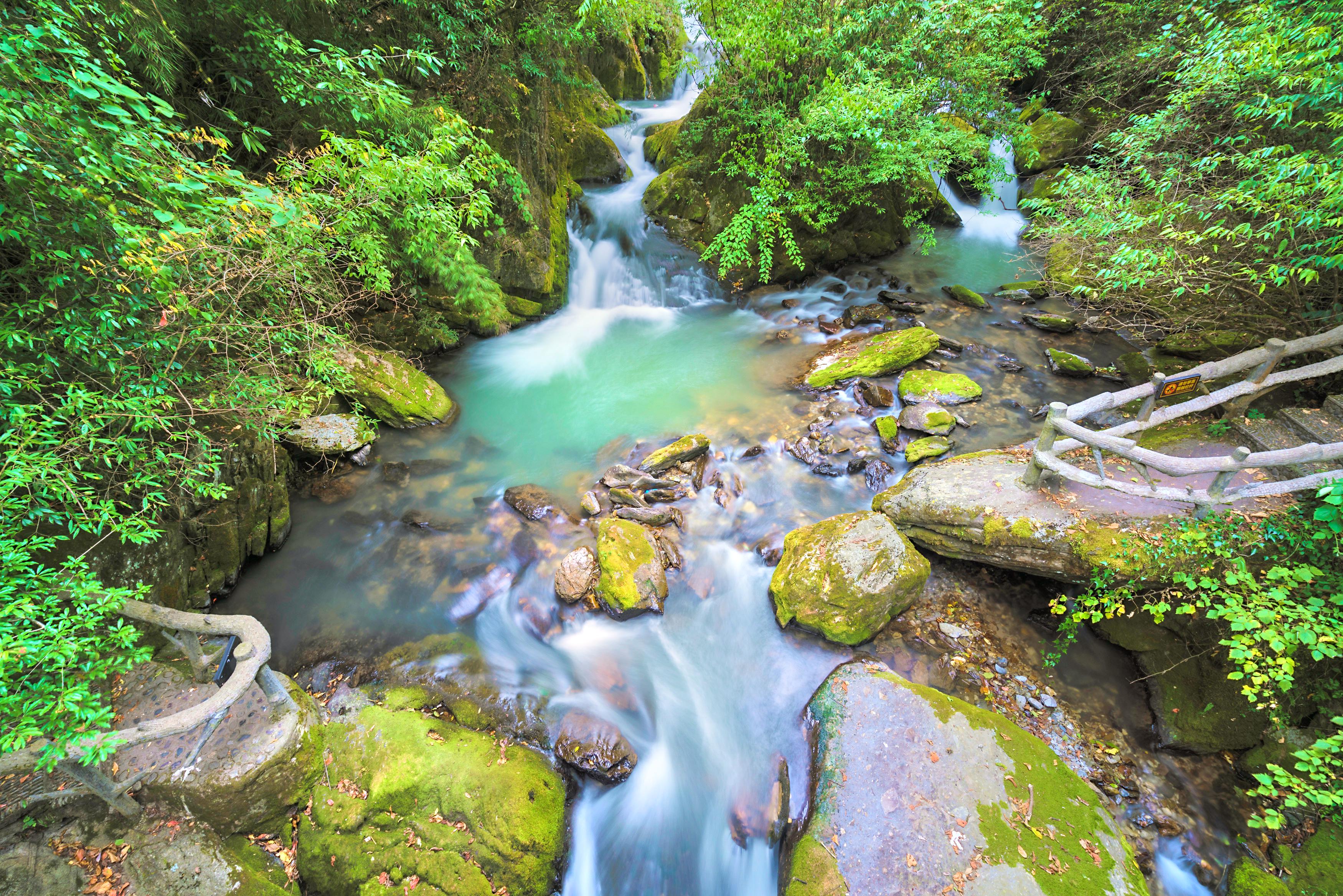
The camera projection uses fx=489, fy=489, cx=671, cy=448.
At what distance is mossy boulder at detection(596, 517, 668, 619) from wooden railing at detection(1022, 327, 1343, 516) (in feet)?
13.6

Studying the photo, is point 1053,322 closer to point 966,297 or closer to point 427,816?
point 966,297

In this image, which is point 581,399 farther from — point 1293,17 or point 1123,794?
point 1293,17

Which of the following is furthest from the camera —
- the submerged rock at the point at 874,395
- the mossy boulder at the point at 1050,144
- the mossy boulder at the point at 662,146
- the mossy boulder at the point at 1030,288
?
the mossy boulder at the point at 1050,144

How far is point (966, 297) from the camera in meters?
11.3

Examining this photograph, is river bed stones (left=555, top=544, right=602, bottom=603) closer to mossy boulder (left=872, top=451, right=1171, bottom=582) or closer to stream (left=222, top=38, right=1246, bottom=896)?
stream (left=222, top=38, right=1246, bottom=896)

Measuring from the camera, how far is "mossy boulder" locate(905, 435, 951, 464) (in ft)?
23.4

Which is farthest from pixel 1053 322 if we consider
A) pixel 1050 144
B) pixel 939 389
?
pixel 1050 144

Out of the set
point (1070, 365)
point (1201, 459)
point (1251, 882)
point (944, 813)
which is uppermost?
point (1201, 459)

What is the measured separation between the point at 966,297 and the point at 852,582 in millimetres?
9317

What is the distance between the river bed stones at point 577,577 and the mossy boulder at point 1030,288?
11781 mm

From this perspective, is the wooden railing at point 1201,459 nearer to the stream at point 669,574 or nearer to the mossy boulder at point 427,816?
the stream at point 669,574

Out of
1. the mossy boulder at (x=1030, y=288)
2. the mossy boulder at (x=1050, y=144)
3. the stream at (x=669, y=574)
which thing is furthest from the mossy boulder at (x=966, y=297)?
the mossy boulder at (x=1050, y=144)

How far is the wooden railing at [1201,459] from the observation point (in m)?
3.67

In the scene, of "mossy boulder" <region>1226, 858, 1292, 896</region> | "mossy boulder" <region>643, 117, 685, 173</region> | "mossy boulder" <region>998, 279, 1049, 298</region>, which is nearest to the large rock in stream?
"mossy boulder" <region>1226, 858, 1292, 896</region>
